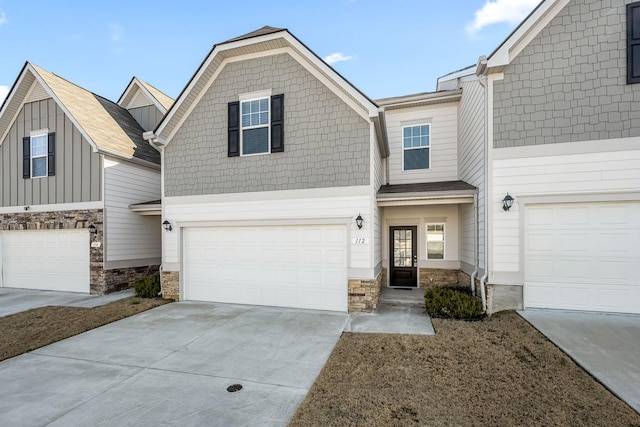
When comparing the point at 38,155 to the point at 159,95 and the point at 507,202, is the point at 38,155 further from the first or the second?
the point at 507,202

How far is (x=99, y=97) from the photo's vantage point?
12852 millimetres

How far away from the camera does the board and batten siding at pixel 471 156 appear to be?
761 centimetres

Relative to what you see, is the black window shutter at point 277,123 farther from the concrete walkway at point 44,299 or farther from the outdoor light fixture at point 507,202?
the concrete walkway at point 44,299

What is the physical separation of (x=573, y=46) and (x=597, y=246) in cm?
442

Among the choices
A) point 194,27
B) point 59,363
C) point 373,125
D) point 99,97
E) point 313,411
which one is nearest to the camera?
point 313,411

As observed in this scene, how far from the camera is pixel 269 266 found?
28.2 ft

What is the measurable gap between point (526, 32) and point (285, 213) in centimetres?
701

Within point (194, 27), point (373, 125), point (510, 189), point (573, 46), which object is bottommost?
point (510, 189)

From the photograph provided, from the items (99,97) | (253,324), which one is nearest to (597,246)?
(253,324)

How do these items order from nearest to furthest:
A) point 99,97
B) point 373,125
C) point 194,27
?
point 373,125
point 194,27
point 99,97

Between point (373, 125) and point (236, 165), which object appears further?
point (236, 165)

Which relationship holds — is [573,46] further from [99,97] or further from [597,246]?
[99,97]

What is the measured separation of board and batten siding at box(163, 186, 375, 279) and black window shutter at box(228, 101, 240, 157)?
4.49ft

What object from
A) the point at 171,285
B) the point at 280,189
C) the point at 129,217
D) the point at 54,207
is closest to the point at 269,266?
the point at 280,189
